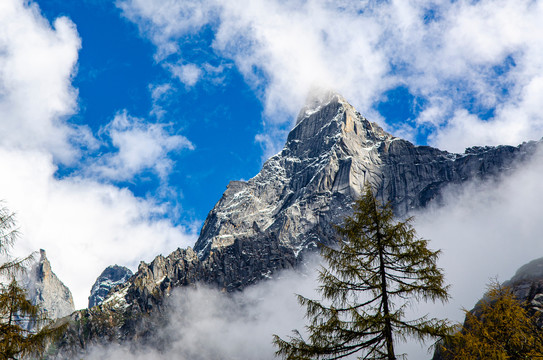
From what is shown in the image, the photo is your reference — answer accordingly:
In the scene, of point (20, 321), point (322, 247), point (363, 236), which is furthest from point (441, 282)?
point (20, 321)

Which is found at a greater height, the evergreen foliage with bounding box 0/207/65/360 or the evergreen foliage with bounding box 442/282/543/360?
the evergreen foliage with bounding box 0/207/65/360

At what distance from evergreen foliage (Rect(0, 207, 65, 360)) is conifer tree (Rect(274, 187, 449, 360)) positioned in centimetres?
889

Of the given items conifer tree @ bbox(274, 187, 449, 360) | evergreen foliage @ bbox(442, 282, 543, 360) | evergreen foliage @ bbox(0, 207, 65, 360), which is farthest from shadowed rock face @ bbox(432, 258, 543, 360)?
evergreen foliage @ bbox(0, 207, 65, 360)

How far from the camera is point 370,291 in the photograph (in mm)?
17016

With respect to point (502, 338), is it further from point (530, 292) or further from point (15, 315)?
point (530, 292)

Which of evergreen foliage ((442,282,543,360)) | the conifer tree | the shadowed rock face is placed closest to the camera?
evergreen foliage ((442,282,543,360))

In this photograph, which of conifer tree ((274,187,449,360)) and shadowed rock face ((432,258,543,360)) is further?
shadowed rock face ((432,258,543,360))

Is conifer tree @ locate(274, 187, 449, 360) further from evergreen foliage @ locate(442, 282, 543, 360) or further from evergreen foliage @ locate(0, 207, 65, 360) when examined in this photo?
evergreen foliage @ locate(0, 207, 65, 360)

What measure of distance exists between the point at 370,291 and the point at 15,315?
1376 centimetres

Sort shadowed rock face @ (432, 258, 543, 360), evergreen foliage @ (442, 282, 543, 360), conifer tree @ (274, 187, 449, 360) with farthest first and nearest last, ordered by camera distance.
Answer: shadowed rock face @ (432, 258, 543, 360)
conifer tree @ (274, 187, 449, 360)
evergreen foliage @ (442, 282, 543, 360)

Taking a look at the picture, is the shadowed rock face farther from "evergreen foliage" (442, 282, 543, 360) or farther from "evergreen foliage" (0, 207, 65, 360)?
"evergreen foliage" (0, 207, 65, 360)

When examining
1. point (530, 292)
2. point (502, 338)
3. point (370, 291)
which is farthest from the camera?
point (530, 292)

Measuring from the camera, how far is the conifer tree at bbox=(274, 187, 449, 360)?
51.2ft

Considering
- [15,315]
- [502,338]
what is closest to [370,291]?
[502,338]
